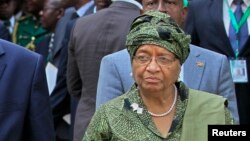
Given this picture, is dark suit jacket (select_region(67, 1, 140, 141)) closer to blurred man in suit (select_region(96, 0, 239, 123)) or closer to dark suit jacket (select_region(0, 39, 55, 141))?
blurred man in suit (select_region(96, 0, 239, 123))

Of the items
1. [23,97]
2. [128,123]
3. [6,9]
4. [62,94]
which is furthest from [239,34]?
[6,9]

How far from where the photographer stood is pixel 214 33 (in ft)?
26.7

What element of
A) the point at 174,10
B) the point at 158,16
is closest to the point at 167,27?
the point at 158,16

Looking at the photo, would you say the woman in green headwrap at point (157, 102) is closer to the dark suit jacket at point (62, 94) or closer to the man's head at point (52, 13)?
the dark suit jacket at point (62, 94)

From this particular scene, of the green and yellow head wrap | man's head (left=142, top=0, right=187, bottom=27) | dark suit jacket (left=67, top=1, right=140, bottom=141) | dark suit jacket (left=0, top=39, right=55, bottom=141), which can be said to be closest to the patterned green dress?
the green and yellow head wrap

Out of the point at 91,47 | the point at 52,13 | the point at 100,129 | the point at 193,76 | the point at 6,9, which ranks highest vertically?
the point at 100,129

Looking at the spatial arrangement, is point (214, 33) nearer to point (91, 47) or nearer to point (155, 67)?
point (91, 47)

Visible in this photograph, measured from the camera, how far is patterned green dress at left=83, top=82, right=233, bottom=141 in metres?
4.47

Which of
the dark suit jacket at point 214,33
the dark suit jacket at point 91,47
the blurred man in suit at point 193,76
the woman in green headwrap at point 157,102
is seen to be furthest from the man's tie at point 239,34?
the woman in green headwrap at point 157,102

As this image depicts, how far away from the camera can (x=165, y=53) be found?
4.61m

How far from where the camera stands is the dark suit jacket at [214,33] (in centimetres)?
807

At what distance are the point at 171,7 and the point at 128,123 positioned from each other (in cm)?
193

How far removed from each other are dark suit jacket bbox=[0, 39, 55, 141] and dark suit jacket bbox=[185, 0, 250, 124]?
3.10 metres

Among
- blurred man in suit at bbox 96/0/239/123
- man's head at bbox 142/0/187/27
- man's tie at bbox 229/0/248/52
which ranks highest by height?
man's head at bbox 142/0/187/27
